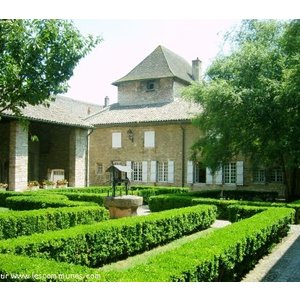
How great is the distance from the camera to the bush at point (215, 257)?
4.71 m

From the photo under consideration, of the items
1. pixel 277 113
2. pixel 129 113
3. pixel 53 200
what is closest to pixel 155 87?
pixel 129 113

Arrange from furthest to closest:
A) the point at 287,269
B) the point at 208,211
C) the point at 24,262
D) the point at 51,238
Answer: the point at 208,211
the point at 287,269
the point at 51,238
the point at 24,262

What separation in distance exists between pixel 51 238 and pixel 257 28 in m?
18.0

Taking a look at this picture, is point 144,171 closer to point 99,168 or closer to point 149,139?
point 149,139

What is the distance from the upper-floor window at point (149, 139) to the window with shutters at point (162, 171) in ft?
4.75

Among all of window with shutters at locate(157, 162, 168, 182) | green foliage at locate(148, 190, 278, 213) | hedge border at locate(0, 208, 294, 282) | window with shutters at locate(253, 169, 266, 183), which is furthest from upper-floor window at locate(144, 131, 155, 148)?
hedge border at locate(0, 208, 294, 282)

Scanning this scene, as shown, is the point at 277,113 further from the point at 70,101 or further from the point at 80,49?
the point at 70,101

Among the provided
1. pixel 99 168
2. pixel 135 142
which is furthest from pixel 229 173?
pixel 99 168

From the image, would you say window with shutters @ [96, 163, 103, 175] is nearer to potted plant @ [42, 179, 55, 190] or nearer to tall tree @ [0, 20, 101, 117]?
potted plant @ [42, 179, 55, 190]

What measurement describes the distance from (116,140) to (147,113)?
3.08 metres

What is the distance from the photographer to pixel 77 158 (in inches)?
979

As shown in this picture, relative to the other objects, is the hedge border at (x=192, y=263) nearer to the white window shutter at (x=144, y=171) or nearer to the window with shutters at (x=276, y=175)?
the window with shutters at (x=276, y=175)

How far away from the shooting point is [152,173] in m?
27.4

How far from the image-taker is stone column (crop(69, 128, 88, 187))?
24.7 m
